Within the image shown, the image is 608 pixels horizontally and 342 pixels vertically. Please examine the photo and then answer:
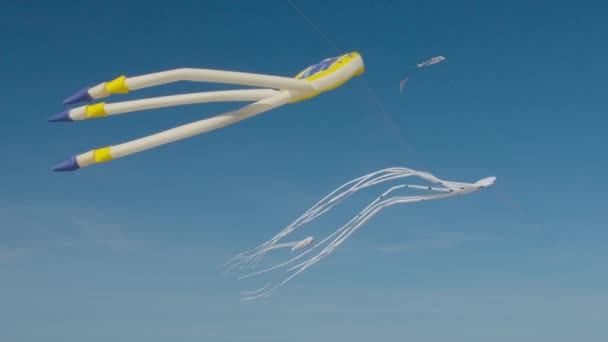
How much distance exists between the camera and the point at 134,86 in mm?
18453

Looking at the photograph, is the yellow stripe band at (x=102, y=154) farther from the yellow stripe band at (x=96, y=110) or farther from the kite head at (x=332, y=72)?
the kite head at (x=332, y=72)

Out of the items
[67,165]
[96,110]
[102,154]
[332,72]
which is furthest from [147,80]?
[332,72]

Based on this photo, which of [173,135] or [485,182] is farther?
[485,182]

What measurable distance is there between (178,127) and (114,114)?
1788 mm

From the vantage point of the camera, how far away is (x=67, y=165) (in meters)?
19.0

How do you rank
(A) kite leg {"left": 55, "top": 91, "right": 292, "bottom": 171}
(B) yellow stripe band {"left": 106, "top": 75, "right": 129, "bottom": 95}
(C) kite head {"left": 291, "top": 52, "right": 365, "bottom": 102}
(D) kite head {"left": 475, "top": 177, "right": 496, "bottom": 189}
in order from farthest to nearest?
(D) kite head {"left": 475, "top": 177, "right": 496, "bottom": 189}, (C) kite head {"left": 291, "top": 52, "right": 365, "bottom": 102}, (A) kite leg {"left": 55, "top": 91, "right": 292, "bottom": 171}, (B) yellow stripe band {"left": 106, "top": 75, "right": 129, "bottom": 95}

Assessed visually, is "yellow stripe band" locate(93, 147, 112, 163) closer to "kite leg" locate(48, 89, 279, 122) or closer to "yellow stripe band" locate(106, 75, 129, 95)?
"kite leg" locate(48, 89, 279, 122)

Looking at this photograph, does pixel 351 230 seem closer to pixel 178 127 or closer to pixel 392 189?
pixel 392 189

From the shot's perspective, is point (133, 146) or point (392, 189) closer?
point (133, 146)

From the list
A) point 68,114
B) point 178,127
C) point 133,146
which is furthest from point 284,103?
point 68,114

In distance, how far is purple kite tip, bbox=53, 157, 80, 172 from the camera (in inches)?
747

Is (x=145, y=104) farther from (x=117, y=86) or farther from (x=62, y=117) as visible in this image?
(x=62, y=117)

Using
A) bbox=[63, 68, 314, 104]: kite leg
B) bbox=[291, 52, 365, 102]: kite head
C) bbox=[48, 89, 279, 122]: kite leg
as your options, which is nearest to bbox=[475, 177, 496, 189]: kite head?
bbox=[291, 52, 365, 102]: kite head

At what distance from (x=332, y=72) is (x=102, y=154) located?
7211mm
